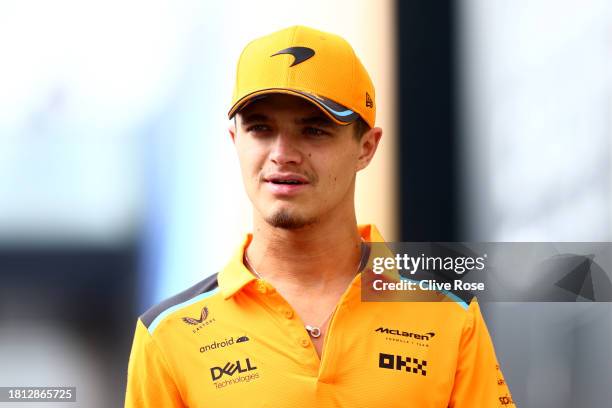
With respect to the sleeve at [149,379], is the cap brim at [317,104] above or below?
above

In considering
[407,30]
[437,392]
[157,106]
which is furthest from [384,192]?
[437,392]

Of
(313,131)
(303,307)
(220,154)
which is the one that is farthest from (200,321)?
(220,154)

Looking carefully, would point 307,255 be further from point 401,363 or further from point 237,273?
point 401,363

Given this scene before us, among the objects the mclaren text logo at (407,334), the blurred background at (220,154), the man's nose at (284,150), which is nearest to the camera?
the man's nose at (284,150)

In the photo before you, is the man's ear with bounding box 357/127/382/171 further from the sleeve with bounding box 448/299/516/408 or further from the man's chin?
the sleeve with bounding box 448/299/516/408

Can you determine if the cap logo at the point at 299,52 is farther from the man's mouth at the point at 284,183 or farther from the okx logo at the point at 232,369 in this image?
the okx logo at the point at 232,369

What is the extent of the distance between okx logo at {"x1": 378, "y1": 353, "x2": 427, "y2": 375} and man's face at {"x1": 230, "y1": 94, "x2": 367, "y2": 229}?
0.99 ft

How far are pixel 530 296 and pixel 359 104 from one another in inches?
37.5

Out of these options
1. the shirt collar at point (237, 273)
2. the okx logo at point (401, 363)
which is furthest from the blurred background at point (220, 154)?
the okx logo at point (401, 363)

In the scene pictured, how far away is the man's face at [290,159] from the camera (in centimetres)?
175

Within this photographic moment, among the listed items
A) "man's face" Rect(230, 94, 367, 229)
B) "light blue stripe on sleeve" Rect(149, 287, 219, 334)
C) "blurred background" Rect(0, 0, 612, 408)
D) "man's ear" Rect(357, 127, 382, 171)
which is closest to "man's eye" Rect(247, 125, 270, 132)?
"man's face" Rect(230, 94, 367, 229)

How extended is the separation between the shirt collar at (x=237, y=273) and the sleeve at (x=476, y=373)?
0.27m

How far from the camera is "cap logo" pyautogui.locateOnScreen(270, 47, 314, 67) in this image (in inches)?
72.3

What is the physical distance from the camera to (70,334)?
2.50 meters
